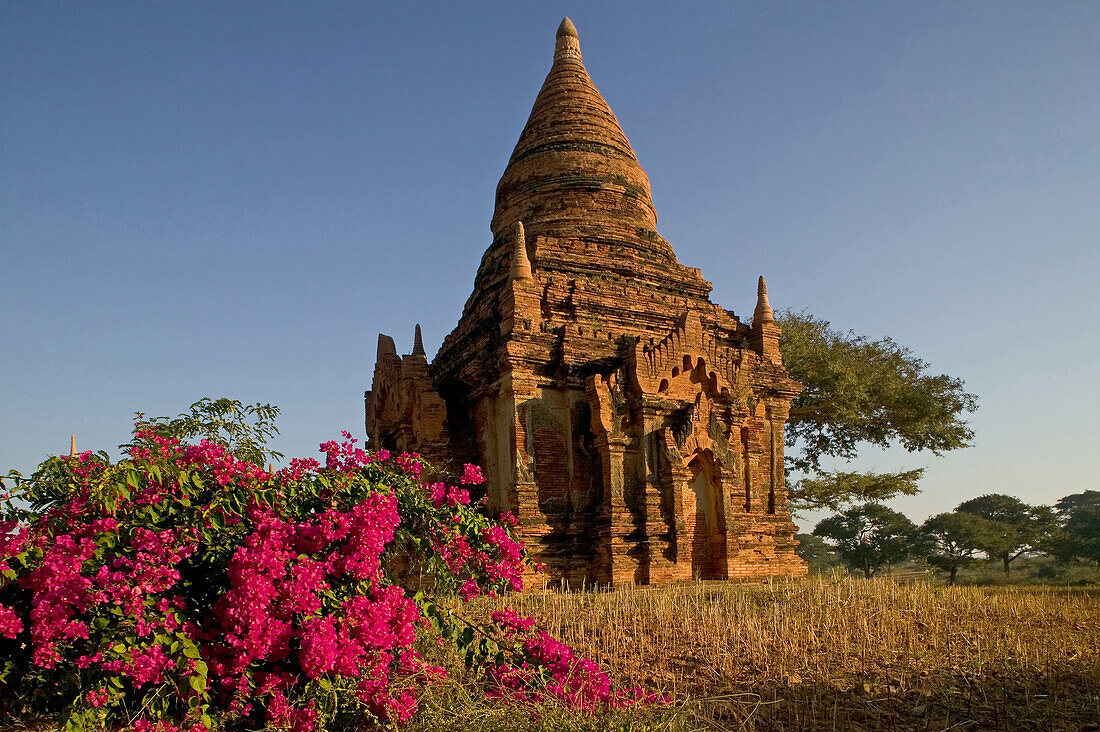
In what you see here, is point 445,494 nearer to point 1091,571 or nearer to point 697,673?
point 697,673

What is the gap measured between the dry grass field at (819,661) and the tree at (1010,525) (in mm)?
23431

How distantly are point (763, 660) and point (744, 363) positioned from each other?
27.8 ft

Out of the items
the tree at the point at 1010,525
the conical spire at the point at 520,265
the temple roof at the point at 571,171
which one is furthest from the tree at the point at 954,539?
the conical spire at the point at 520,265

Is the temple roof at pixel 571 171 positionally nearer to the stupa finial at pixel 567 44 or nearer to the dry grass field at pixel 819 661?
the stupa finial at pixel 567 44

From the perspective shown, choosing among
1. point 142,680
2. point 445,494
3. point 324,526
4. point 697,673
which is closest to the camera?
point 142,680

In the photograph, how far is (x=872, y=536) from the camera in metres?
36.4

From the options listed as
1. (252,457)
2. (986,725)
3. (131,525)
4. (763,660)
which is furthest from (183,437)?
(986,725)

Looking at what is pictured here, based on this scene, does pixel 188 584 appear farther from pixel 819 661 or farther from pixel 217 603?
pixel 819 661

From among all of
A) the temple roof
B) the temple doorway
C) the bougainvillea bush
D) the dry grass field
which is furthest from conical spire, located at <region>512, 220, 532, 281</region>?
the bougainvillea bush

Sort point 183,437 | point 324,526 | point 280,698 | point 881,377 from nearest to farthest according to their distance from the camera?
point 280,698 → point 324,526 → point 183,437 → point 881,377

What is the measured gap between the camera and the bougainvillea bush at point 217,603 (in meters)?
4.82

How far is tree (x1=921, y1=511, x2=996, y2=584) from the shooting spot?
A: 3306 cm

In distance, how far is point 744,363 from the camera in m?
15.9

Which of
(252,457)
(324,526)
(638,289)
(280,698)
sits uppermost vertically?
(638,289)
